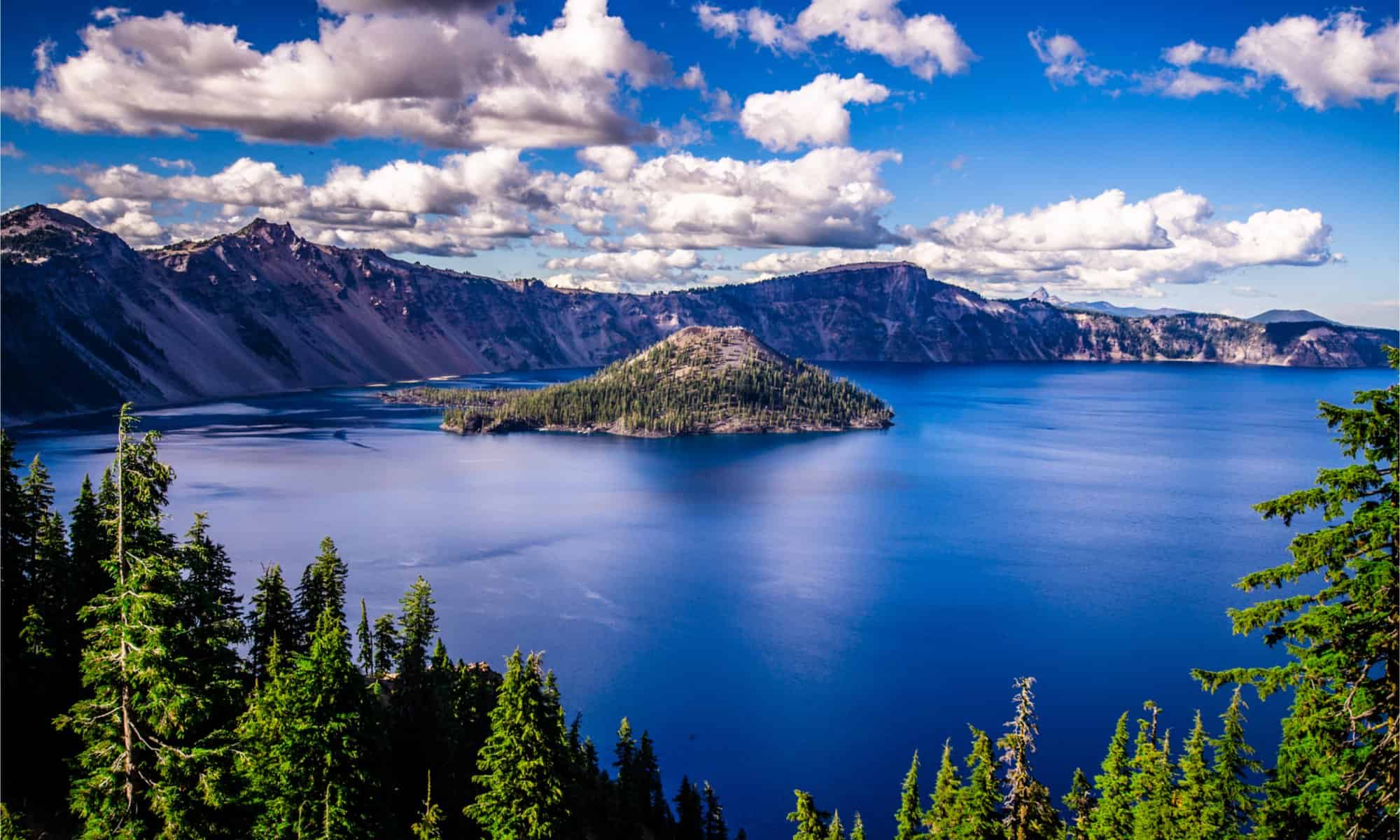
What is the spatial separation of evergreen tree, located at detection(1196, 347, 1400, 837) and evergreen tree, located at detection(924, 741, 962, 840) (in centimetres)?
1994

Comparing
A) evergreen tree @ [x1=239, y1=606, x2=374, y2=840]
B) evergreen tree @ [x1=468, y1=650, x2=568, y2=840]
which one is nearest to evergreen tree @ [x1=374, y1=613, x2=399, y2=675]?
evergreen tree @ [x1=468, y1=650, x2=568, y2=840]

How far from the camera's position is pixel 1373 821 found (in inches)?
591

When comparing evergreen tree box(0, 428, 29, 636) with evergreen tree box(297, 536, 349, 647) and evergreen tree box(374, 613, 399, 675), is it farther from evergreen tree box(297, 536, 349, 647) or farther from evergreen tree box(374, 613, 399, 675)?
evergreen tree box(374, 613, 399, 675)

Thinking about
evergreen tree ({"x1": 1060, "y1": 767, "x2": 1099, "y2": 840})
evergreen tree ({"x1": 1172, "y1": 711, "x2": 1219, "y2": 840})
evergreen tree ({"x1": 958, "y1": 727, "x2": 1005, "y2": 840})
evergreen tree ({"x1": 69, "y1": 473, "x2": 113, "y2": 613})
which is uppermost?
evergreen tree ({"x1": 69, "y1": 473, "x2": 113, "y2": 613})

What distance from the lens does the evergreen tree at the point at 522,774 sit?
29797 mm

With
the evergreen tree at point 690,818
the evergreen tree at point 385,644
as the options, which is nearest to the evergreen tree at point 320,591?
the evergreen tree at point 385,644

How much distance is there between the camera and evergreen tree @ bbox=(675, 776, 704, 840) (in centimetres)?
5216

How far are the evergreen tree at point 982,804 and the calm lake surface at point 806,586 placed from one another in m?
26.3

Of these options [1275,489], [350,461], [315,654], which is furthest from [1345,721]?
[350,461]

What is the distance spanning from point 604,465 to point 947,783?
163492 mm

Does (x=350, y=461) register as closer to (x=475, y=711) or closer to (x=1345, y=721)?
(x=475, y=711)

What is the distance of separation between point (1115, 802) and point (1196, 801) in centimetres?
400

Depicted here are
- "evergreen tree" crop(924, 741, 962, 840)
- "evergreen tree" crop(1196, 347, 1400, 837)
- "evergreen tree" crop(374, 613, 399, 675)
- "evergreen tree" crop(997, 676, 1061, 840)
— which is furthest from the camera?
"evergreen tree" crop(374, 613, 399, 675)

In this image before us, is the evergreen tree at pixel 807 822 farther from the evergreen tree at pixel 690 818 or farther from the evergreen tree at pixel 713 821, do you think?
the evergreen tree at pixel 690 818
